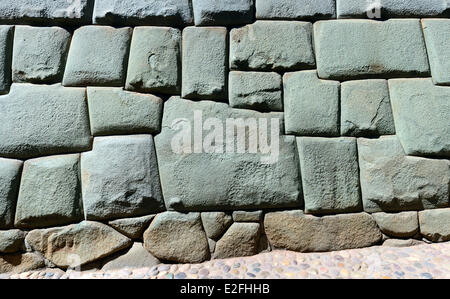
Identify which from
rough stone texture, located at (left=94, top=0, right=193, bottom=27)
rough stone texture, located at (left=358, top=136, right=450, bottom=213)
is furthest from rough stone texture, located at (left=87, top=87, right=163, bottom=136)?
rough stone texture, located at (left=358, top=136, right=450, bottom=213)

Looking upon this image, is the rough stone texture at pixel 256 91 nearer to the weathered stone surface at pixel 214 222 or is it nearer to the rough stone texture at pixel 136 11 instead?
the rough stone texture at pixel 136 11

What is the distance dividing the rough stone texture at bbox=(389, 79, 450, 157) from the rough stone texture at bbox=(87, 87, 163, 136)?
127 centimetres

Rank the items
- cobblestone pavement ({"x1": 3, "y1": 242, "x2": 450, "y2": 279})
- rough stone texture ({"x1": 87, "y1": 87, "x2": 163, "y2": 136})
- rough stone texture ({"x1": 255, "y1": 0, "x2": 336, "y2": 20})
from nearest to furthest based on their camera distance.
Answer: cobblestone pavement ({"x1": 3, "y1": 242, "x2": 450, "y2": 279}) < rough stone texture ({"x1": 87, "y1": 87, "x2": 163, "y2": 136}) < rough stone texture ({"x1": 255, "y1": 0, "x2": 336, "y2": 20})

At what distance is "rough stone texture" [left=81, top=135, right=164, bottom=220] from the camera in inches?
67.1

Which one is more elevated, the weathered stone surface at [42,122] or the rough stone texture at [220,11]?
the rough stone texture at [220,11]

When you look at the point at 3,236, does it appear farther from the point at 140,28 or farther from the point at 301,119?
the point at 301,119

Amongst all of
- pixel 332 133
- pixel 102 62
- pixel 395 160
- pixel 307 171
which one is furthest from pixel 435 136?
pixel 102 62

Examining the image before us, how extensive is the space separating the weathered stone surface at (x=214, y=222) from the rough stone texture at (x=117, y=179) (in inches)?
11.0

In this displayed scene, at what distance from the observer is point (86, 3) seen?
1794mm

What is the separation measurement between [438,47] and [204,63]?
127cm

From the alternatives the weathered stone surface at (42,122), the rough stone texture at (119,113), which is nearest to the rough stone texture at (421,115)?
the rough stone texture at (119,113)

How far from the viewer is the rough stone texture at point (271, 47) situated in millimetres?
1795

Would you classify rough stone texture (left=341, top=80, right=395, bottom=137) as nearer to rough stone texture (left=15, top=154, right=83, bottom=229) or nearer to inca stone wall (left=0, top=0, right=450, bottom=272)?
inca stone wall (left=0, top=0, right=450, bottom=272)

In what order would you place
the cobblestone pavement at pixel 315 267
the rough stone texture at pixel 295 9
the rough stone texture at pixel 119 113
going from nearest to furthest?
the cobblestone pavement at pixel 315 267 < the rough stone texture at pixel 119 113 < the rough stone texture at pixel 295 9
